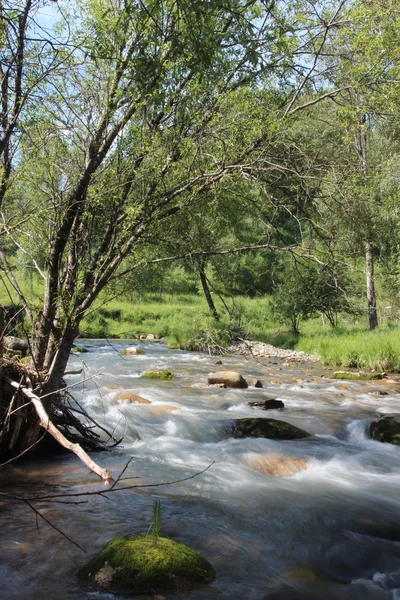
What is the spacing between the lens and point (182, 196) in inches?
282

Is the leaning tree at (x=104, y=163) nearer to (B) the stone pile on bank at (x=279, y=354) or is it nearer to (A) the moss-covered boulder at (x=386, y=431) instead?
(A) the moss-covered boulder at (x=386, y=431)

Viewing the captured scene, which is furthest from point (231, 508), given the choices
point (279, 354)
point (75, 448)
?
point (279, 354)

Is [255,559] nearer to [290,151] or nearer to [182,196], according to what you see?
[182,196]

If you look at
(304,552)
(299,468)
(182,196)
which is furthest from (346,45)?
(304,552)

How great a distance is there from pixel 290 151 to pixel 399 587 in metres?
5.34

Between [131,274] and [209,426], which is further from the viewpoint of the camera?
[209,426]

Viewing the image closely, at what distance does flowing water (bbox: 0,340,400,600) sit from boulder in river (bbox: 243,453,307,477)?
110 millimetres

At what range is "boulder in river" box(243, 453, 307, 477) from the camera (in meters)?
7.97

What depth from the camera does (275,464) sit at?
26.9 ft

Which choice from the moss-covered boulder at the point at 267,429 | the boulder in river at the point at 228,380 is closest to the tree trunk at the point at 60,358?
the moss-covered boulder at the point at 267,429

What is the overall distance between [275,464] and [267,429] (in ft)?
4.79

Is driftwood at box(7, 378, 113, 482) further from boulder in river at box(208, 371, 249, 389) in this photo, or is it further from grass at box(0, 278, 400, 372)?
boulder in river at box(208, 371, 249, 389)

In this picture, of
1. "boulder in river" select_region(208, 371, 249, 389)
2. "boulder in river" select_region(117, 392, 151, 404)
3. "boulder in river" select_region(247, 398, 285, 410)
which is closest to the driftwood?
"boulder in river" select_region(117, 392, 151, 404)

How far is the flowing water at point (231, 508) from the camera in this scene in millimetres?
4621
